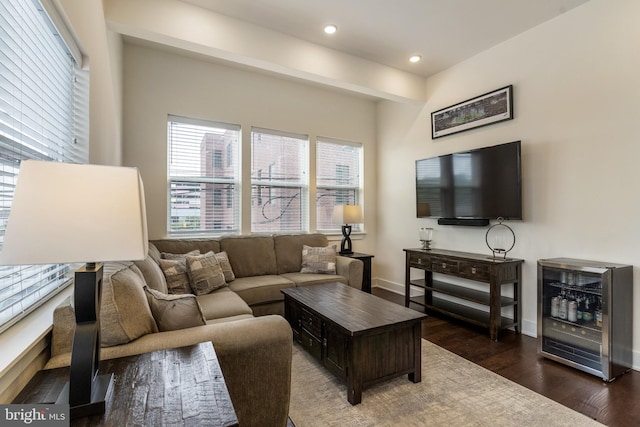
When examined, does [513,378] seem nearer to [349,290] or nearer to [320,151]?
[349,290]

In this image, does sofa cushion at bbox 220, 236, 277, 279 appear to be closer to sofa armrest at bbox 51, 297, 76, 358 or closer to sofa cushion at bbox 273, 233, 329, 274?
sofa cushion at bbox 273, 233, 329, 274

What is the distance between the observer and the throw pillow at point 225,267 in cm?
341

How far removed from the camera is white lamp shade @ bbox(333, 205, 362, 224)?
441cm

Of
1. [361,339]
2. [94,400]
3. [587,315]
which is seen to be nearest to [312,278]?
[361,339]

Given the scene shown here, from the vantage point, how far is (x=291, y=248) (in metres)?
4.12

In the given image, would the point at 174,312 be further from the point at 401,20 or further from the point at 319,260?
the point at 401,20

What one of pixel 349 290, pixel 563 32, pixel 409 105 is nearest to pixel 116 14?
pixel 349 290

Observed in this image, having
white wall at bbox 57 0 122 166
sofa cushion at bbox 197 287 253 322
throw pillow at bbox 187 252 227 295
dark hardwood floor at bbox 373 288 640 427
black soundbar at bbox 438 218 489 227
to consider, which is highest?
white wall at bbox 57 0 122 166

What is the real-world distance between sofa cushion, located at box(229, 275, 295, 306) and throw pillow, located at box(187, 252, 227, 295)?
18cm

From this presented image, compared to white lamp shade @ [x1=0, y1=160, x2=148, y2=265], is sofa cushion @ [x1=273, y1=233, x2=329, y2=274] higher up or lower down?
lower down

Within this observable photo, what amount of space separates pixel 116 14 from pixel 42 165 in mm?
2346

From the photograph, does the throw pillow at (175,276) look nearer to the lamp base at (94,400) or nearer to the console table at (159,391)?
the console table at (159,391)

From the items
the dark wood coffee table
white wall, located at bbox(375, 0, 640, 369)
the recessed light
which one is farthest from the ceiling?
the dark wood coffee table

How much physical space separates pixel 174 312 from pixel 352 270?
250cm
